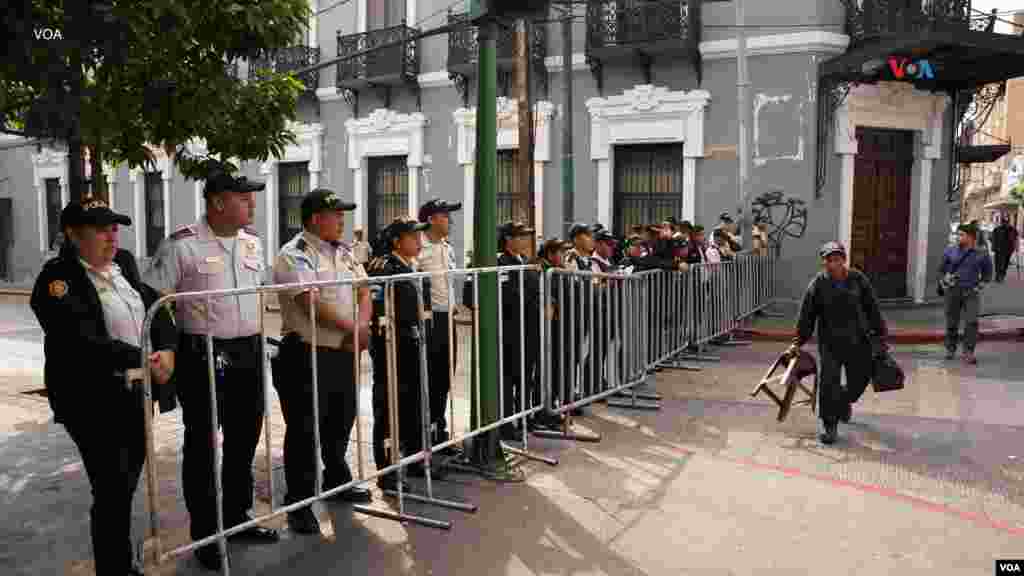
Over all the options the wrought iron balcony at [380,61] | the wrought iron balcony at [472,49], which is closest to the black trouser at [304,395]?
the wrought iron balcony at [472,49]

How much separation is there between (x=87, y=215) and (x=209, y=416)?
1.10 m

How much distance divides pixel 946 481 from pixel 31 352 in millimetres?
11164

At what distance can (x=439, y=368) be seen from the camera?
216 inches

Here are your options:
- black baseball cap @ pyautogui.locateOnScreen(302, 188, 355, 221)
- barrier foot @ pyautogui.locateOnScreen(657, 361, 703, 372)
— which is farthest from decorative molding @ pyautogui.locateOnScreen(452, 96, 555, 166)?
black baseball cap @ pyautogui.locateOnScreen(302, 188, 355, 221)

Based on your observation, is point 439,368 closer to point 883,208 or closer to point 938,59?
point 883,208

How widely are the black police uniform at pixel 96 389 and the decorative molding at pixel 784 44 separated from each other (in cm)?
1240

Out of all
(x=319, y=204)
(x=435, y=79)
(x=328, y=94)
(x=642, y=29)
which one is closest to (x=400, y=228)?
(x=319, y=204)

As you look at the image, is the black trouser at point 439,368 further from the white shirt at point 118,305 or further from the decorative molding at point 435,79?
Result: the decorative molding at point 435,79

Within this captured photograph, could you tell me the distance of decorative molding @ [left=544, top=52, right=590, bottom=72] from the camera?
15.4m

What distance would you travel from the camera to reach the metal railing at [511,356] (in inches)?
155

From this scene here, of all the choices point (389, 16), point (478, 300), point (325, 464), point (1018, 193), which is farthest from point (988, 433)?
point (1018, 193)

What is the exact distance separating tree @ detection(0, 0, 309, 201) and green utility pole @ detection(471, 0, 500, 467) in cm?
158

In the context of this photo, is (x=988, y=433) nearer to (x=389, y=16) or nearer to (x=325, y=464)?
(x=325, y=464)

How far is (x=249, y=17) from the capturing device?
5320 mm
